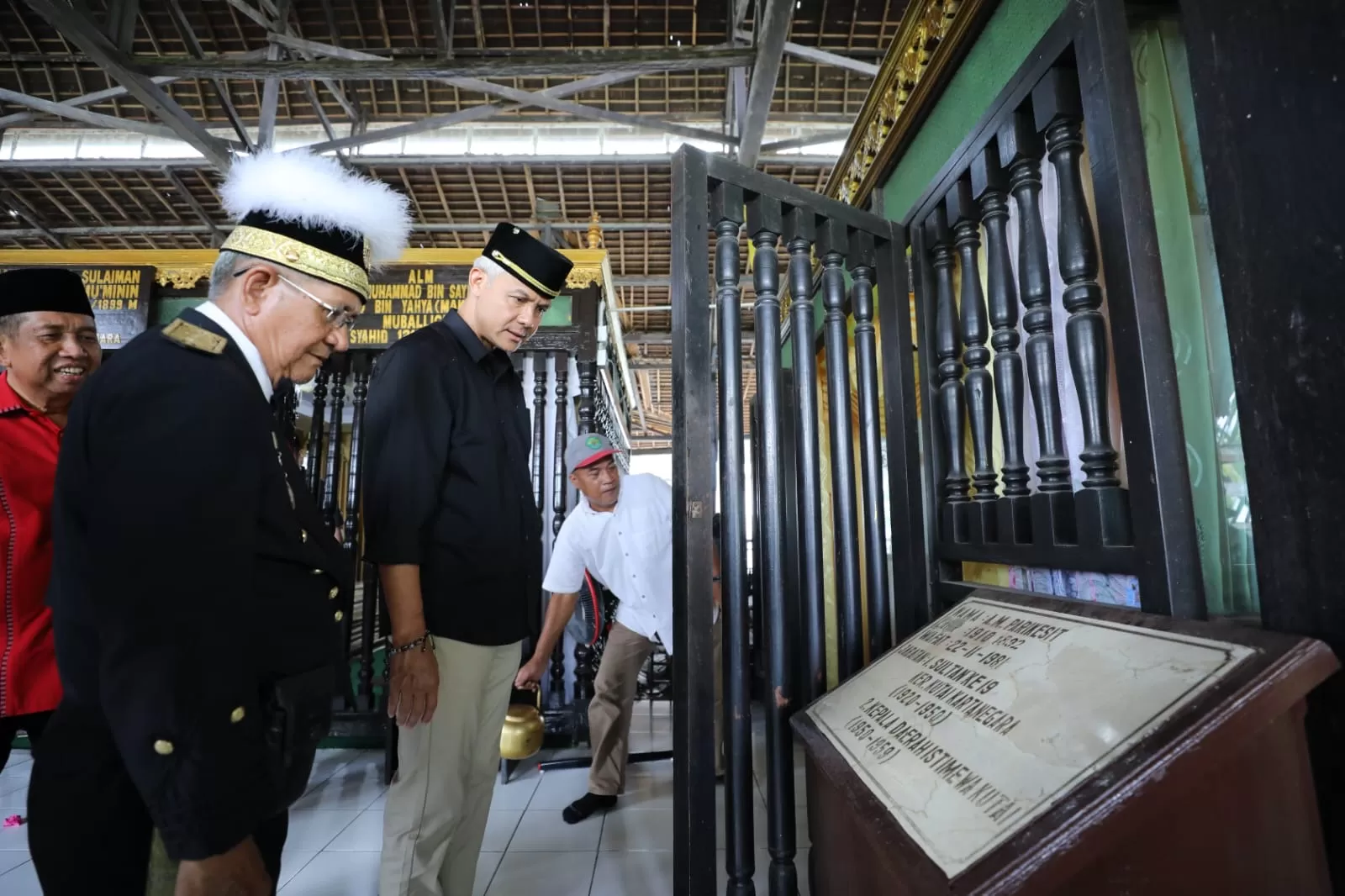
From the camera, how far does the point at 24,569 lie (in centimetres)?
134

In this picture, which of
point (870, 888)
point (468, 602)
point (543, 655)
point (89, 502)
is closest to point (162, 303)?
point (543, 655)

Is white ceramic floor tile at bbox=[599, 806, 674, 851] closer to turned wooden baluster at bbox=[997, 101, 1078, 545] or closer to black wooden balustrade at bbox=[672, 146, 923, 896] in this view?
black wooden balustrade at bbox=[672, 146, 923, 896]

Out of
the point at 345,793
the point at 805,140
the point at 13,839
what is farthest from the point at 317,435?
the point at 805,140

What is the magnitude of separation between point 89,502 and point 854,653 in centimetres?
121

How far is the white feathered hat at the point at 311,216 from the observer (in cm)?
98

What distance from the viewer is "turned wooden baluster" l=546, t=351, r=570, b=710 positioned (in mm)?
3109

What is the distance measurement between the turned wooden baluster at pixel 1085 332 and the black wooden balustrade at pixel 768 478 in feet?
1.51

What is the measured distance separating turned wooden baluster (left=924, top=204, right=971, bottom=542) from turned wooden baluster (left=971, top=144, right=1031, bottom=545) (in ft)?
0.46

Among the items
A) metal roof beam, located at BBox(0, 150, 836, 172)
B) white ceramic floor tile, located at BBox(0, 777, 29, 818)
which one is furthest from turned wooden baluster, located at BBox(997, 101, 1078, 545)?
metal roof beam, located at BBox(0, 150, 836, 172)

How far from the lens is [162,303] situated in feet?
11.8

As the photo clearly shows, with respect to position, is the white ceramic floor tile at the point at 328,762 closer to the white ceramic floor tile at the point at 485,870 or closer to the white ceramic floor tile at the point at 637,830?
the white ceramic floor tile at the point at 485,870

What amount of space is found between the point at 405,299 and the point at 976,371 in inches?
123

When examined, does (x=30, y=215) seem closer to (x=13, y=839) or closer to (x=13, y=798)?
(x=13, y=798)

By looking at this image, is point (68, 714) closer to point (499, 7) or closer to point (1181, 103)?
point (1181, 103)
